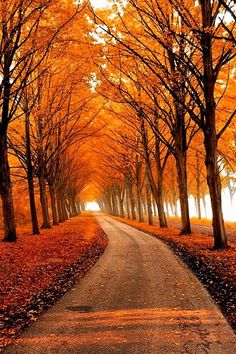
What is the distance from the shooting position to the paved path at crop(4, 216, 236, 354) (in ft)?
A: 17.0

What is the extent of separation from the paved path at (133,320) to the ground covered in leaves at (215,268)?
0.24 meters

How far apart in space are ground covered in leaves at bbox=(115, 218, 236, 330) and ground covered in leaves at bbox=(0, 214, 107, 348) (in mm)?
3363

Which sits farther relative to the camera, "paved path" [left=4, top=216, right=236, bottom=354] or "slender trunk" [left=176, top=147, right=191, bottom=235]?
"slender trunk" [left=176, top=147, right=191, bottom=235]

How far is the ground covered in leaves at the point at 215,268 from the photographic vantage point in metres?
7.25

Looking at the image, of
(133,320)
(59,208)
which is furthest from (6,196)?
(59,208)

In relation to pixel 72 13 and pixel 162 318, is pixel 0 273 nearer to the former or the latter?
pixel 162 318

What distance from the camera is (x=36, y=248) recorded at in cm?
1549

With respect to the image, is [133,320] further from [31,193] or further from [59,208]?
[59,208]

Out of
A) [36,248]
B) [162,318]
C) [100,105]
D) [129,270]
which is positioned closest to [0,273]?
[129,270]

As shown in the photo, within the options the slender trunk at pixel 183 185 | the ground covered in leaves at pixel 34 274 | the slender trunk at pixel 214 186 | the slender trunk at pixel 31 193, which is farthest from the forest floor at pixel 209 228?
the slender trunk at pixel 31 193

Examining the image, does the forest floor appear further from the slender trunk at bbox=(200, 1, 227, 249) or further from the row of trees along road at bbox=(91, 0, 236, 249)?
the slender trunk at bbox=(200, 1, 227, 249)

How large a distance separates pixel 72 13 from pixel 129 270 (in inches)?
406

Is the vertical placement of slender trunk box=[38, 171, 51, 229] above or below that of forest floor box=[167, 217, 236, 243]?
above

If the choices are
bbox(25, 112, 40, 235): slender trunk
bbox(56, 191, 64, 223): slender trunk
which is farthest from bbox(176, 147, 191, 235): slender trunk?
bbox(56, 191, 64, 223): slender trunk
